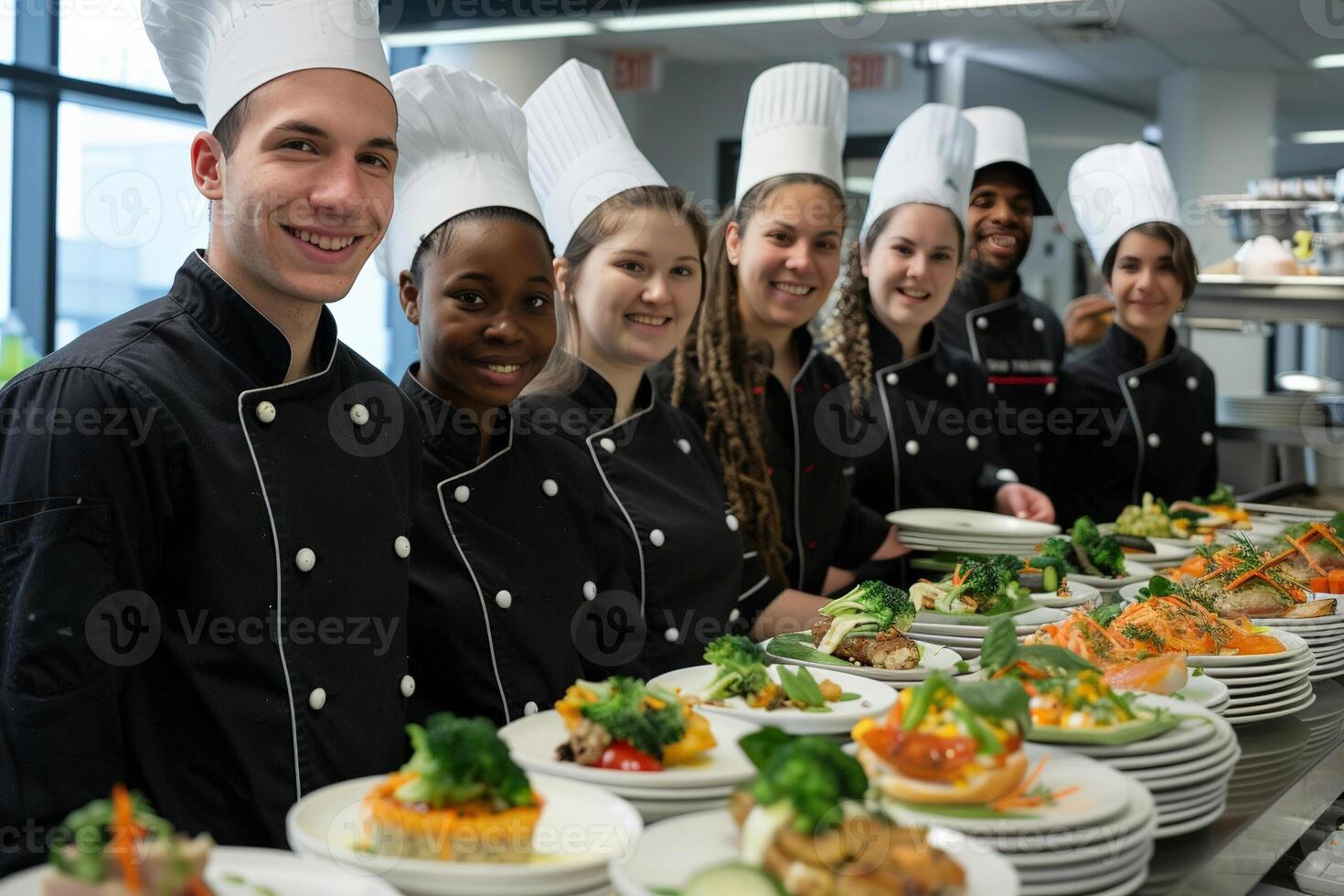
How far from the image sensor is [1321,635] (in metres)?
2.12

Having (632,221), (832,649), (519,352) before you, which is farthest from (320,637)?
(632,221)

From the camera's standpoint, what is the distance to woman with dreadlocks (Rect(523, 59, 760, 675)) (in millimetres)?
2387

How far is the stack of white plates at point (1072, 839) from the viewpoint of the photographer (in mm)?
1093

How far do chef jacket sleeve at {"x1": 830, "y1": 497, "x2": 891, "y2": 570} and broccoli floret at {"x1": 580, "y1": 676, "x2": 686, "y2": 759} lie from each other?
6.60 ft

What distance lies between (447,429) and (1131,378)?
3055 millimetres

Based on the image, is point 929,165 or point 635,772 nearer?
point 635,772

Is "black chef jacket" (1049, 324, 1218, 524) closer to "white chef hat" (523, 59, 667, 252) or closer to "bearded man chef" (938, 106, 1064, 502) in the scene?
"bearded man chef" (938, 106, 1064, 502)

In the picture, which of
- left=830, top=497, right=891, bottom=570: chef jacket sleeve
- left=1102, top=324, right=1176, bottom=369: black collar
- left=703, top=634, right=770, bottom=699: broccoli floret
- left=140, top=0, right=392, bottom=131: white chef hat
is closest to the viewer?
left=703, top=634, right=770, bottom=699: broccoli floret

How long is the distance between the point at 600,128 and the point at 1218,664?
5.13 feet

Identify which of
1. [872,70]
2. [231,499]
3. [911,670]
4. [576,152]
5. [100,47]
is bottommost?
[911,670]

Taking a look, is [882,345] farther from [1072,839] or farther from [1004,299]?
[1072,839]

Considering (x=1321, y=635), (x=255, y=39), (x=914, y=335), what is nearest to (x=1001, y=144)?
(x=914, y=335)

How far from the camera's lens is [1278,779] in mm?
1580

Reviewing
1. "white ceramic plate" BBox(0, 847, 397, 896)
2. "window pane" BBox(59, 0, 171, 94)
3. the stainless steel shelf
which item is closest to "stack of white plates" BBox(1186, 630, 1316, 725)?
"white ceramic plate" BBox(0, 847, 397, 896)
